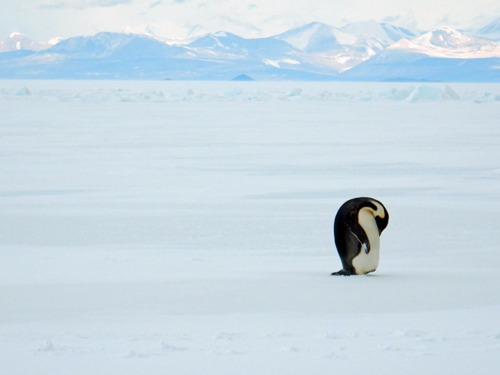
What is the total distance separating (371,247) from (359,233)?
11 centimetres

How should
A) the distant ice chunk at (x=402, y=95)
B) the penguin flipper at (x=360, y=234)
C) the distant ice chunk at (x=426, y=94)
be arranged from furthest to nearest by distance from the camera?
the distant ice chunk at (x=402, y=95), the distant ice chunk at (x=426, y=94), the penguin flipper at (x=360, y=234)

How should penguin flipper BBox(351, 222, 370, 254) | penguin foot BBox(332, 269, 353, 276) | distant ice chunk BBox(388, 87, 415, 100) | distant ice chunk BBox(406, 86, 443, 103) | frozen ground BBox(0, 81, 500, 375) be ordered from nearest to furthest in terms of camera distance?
1. frozen ground BBox(0, 81, 500, 375)
2. penguin flipper BBox(351, 222, 370, 254)
3. penguin foot BBox(332, 269, 353, 276)
4. distant ice chunk BBox(406, 86, 443, 103)
5. distant ice chunk BBox(388, 87, 415, 100)

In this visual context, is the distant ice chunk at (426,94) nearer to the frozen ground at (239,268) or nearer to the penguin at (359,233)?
the frozen ground at (239,268)

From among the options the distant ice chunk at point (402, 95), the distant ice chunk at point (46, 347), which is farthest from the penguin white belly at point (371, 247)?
the distant ice chunk at point (402, 95)

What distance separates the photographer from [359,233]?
3.44 m

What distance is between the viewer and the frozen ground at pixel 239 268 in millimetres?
2363

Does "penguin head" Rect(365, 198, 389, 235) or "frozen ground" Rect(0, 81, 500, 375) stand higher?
"penguin head" Rect(365, 198, 389, 235)

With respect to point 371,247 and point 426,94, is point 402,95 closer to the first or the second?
point 426,94

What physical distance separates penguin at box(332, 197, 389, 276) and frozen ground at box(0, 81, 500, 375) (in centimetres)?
9

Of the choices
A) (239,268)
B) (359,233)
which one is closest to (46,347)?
(239,268)

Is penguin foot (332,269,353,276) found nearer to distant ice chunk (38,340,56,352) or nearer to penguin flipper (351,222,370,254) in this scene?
penguin flipper (351,222,370,254)

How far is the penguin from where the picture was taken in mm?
3441

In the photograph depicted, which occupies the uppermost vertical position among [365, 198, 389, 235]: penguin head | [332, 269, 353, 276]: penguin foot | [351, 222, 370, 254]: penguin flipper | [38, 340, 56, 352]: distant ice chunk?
[365, 198, 389, 235]: penguin head

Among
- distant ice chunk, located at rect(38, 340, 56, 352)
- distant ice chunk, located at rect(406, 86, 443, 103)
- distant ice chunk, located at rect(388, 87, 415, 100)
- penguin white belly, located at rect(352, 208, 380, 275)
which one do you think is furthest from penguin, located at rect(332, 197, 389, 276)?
distant ice chunk, located at rect(388, 87, 415, 100)
